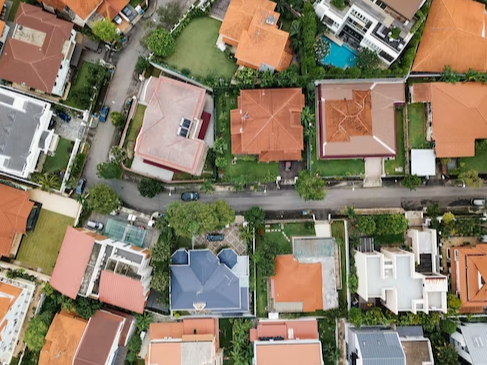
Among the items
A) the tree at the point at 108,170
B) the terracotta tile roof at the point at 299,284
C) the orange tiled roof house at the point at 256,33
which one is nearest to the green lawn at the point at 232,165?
the orange tiled roof house at the point at 256,33

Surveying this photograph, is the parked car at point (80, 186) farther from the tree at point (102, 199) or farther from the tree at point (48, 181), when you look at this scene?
the tree at point (102, 199)

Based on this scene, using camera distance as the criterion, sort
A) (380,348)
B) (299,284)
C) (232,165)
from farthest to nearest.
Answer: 1. (232,165)
2. (299,284)
3. (380,348)

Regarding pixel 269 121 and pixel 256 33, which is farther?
pixel 269 121

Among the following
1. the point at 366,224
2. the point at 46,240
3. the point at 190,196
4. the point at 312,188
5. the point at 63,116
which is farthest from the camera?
the point at 46,240

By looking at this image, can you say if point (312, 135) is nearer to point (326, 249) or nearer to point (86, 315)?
point (326, 249)

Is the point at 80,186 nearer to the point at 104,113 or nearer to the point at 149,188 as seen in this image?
the point at 149,188

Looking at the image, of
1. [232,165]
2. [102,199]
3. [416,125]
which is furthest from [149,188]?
[416,125]
